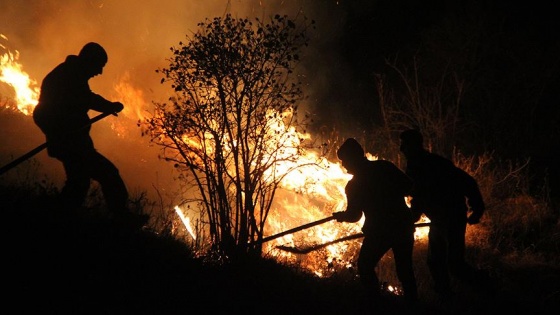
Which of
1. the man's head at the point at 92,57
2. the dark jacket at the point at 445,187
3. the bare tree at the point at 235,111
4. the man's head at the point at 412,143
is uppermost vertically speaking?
the bare tree at the point at 235,111

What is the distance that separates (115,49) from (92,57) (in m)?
12.7

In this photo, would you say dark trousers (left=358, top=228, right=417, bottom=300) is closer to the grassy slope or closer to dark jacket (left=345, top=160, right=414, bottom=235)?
dark jacket (left=345, top=160, right=414, bottom=235)

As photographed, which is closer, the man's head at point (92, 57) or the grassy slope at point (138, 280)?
the grassy slope at point (138, 280)

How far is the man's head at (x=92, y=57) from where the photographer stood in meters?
5.59

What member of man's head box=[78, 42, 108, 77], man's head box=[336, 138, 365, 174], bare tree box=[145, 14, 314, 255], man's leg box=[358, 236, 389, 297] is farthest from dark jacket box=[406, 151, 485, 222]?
man's head box=[78, 42, 108, 77]

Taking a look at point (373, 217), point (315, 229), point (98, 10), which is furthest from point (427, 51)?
point (373, 217)

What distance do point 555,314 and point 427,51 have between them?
15.1 m

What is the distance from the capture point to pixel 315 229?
1277 cm

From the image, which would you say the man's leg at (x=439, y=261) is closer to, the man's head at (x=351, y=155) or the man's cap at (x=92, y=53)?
the man's head at (x=351, y=155)

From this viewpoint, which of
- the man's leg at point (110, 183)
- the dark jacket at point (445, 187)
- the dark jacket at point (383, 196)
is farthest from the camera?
the dark jacket at point (445, 187)

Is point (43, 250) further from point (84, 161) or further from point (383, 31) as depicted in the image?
point (383, 31)

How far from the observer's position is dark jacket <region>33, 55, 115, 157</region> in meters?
5.51

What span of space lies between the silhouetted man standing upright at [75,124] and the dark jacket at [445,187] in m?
3.61

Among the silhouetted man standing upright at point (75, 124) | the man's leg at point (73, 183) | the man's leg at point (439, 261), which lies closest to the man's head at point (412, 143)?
the man's leg at point (439, 261)
